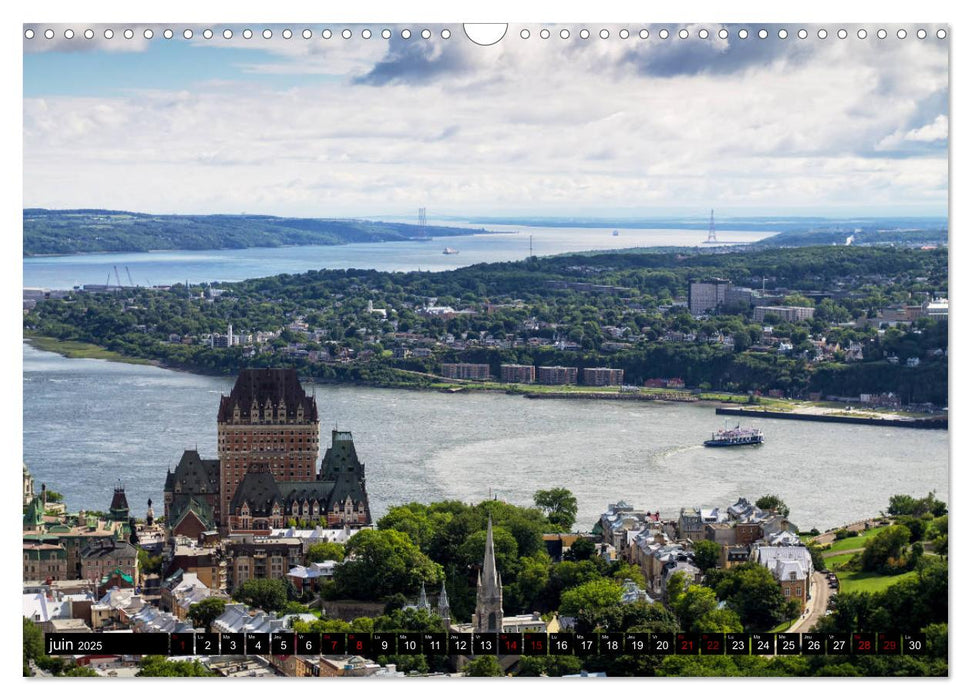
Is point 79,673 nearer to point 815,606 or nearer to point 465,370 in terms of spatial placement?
point 815,606

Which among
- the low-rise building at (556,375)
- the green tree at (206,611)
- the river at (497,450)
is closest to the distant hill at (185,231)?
the river at (497,450)

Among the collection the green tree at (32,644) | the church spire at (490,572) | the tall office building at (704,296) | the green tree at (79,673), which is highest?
the tall office building at (704,296)

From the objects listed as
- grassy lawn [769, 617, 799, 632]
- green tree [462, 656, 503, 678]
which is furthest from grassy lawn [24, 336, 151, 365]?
green tree [462, 656, 503, 678]

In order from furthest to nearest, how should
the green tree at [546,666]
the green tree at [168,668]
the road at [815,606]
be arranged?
the road at [815,606] → the green tree at [546,666] → the green tree at [168,668]

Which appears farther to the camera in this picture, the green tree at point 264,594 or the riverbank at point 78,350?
the riverbank at point 78,350

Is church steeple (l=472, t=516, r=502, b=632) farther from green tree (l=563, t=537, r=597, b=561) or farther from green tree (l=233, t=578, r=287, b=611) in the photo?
green tree (l=563, t=537, r=597, b=561)

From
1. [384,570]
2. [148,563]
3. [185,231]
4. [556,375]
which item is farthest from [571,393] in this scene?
[384,570]

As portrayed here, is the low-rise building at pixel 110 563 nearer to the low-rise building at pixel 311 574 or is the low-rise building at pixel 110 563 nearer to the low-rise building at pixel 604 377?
the low-rise building at pixel 311 574
